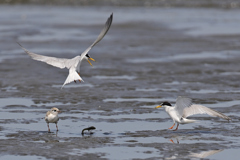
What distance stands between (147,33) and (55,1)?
22606 mm

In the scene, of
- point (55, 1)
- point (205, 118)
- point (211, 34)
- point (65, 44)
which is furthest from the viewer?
point (55, 1)

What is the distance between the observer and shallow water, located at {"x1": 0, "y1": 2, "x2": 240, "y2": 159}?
886 cm

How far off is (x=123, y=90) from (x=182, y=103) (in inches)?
165

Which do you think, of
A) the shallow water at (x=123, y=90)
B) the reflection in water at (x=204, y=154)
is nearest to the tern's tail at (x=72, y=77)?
A: the shallow water at (x=123, y=90)

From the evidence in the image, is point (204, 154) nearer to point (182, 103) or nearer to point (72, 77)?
point (182, 103)

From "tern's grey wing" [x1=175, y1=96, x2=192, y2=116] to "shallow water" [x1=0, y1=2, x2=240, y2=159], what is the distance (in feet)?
1.43

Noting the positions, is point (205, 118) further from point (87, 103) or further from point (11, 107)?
point (11, 107)

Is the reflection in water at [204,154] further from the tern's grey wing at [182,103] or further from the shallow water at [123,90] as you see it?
the tern's grey wing at [182,103]

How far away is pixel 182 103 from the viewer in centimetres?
989

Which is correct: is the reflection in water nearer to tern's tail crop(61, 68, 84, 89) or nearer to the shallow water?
the shallow water

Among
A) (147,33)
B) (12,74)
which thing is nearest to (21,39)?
(147,33)

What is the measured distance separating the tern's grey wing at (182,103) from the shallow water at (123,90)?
0.44 m

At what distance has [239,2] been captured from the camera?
43500mm

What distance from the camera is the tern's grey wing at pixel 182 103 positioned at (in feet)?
31.9
